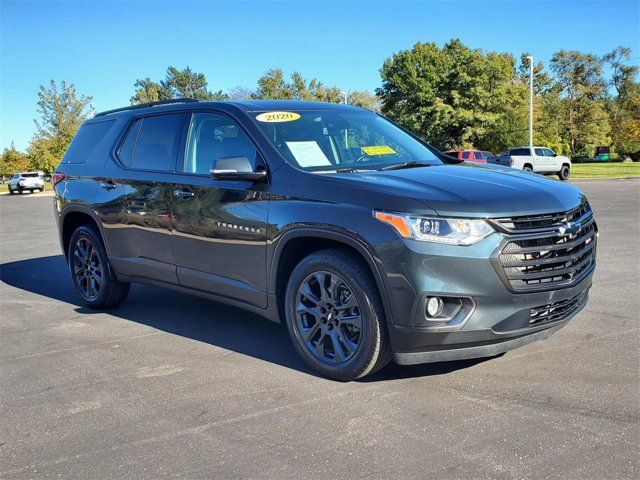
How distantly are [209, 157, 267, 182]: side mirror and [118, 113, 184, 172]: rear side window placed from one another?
1.05 meters

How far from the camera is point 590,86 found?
272ft

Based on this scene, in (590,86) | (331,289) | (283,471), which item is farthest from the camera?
(590,86)

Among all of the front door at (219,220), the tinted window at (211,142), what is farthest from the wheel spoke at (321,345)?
the tinted window at (211,142)

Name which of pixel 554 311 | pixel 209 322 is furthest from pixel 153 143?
pixel 554 311

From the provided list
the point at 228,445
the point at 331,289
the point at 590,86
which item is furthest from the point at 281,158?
the point at 590,86

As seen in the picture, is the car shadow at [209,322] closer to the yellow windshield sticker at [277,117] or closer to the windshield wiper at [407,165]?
the windshield wiper at [407,165]

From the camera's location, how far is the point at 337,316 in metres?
3.90

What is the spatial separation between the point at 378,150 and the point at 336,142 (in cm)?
34

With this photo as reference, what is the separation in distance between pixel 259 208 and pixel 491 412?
1992 mm

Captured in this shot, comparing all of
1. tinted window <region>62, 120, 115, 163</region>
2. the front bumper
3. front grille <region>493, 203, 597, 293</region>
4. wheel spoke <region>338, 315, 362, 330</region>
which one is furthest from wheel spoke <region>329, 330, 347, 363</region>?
tinted window <region>62, 120, 115, 163</region>

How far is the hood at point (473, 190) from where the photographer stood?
11.4 ft

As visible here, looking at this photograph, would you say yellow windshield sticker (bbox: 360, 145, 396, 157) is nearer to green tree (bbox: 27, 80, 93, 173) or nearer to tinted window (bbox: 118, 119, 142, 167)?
tinted window (bbox: 118, 119, 142, 167)

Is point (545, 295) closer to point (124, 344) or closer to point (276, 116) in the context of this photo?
point (276, 116)

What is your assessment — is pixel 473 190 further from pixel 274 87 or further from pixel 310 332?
pixel 274 87
